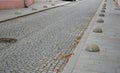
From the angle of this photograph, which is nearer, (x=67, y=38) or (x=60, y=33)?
(x=67, y=38)

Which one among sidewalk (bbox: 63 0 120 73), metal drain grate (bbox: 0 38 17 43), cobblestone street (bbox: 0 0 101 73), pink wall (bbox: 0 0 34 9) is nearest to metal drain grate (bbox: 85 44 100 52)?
sidewalk (bbox: 63 0 120 73)

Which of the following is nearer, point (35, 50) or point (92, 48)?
point (92, 48)

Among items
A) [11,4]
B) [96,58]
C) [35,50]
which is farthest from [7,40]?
[11,4]

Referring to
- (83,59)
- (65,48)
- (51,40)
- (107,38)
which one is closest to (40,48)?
(65,48)

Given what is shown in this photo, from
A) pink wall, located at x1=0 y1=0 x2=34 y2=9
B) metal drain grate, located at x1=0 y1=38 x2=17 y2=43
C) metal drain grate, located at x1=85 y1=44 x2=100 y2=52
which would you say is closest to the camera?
metal drain grate, located at x1=85 y1=44 x2=100 y2=52

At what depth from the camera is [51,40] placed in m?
10.8

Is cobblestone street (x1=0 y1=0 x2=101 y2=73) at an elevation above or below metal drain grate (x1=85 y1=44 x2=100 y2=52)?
below

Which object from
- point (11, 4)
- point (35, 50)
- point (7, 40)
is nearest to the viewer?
point (35, 50)

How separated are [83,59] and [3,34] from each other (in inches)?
219

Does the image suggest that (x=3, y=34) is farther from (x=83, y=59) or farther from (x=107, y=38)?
(x=83, y=59)

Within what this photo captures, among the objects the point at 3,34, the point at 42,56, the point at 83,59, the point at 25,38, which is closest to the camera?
the point at 83,59

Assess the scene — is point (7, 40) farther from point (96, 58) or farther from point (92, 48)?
point (96, 58)

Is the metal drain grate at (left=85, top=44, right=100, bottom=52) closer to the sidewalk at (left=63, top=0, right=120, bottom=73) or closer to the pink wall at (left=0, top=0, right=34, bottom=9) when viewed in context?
the sidewalk at (left=63, top=0, right=120, bottom=73)

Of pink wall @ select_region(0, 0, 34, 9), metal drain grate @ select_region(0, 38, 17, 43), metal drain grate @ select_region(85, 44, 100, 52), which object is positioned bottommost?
pink wall @ select_region(0, 0, 34, 9)
